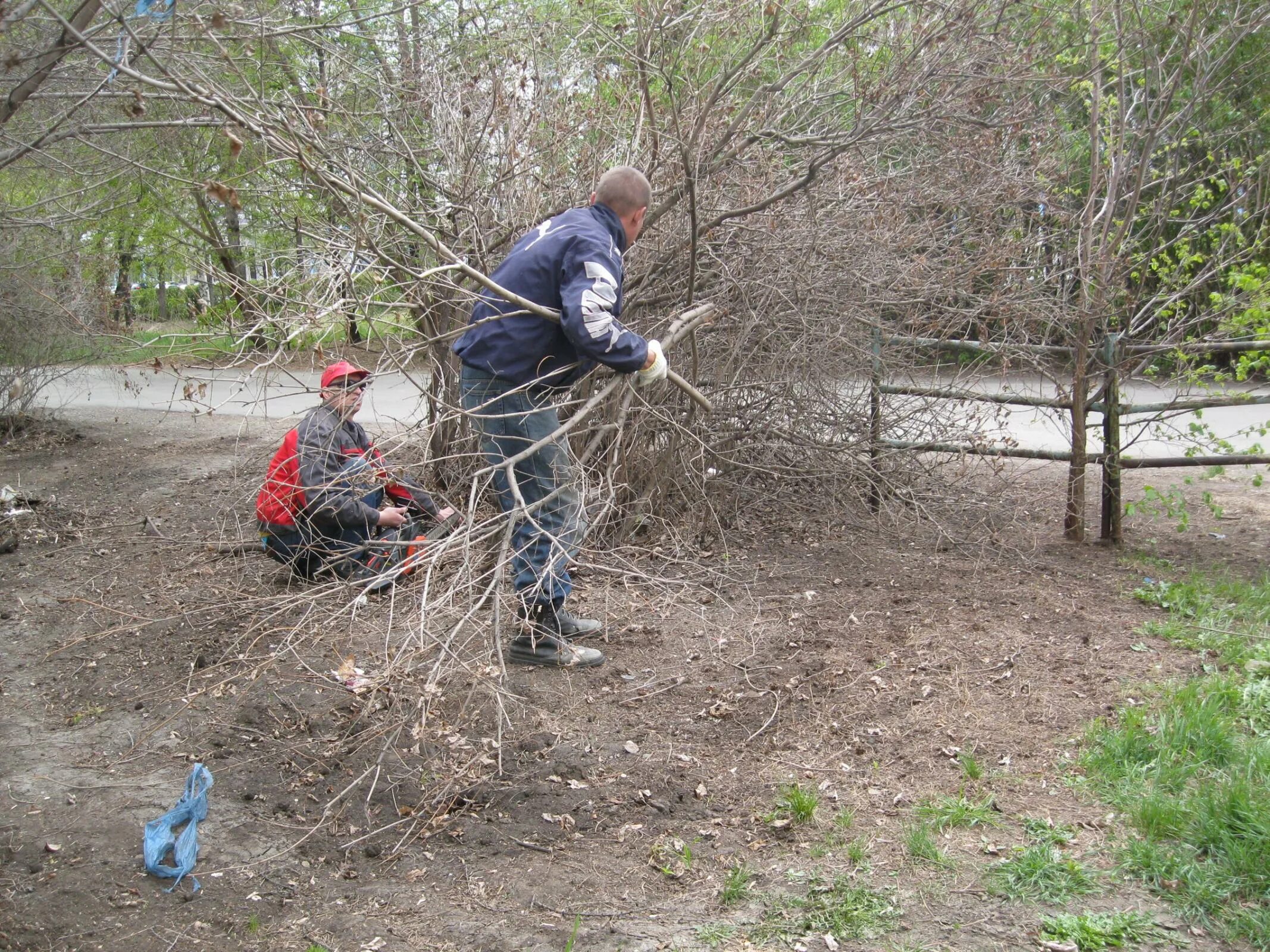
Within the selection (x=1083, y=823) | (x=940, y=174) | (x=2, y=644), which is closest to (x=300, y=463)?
(x=2, y=644)

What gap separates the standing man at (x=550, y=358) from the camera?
4.00 metres

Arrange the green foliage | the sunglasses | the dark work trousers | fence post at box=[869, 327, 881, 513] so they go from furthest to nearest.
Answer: fence post at box=[869, 327, 881, 513]
the green foliage
the dark work trousers
the sunglasses

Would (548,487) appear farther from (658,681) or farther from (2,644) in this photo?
(2,644)

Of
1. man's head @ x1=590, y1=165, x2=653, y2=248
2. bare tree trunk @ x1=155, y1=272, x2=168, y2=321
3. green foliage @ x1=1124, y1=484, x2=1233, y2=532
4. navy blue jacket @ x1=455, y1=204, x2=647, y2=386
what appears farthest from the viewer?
bare tree trunk @ x1=155, y1=272, x2=168, y2=321

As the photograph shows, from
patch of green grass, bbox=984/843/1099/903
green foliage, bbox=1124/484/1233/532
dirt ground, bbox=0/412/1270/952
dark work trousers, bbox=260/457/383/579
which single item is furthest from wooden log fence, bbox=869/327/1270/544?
patch of green grass, bbox=984/843/1099/903

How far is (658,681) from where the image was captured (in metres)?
4.39

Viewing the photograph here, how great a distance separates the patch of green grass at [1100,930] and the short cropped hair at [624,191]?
3.05 m

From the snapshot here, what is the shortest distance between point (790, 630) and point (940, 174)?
9.84ft

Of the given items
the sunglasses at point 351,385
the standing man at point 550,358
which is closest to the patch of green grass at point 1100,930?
A: the standing man at point 550,358

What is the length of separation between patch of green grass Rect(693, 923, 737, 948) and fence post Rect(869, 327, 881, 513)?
3.82 meters

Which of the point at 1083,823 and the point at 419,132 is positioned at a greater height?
the point at 419,132

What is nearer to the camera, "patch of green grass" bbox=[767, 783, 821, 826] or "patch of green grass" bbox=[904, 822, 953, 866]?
"patch of green grass" bbox=[904, 822, 953, 866]

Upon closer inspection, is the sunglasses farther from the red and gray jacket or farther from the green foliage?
the green foliage

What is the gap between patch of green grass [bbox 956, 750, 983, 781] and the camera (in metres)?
3.48
